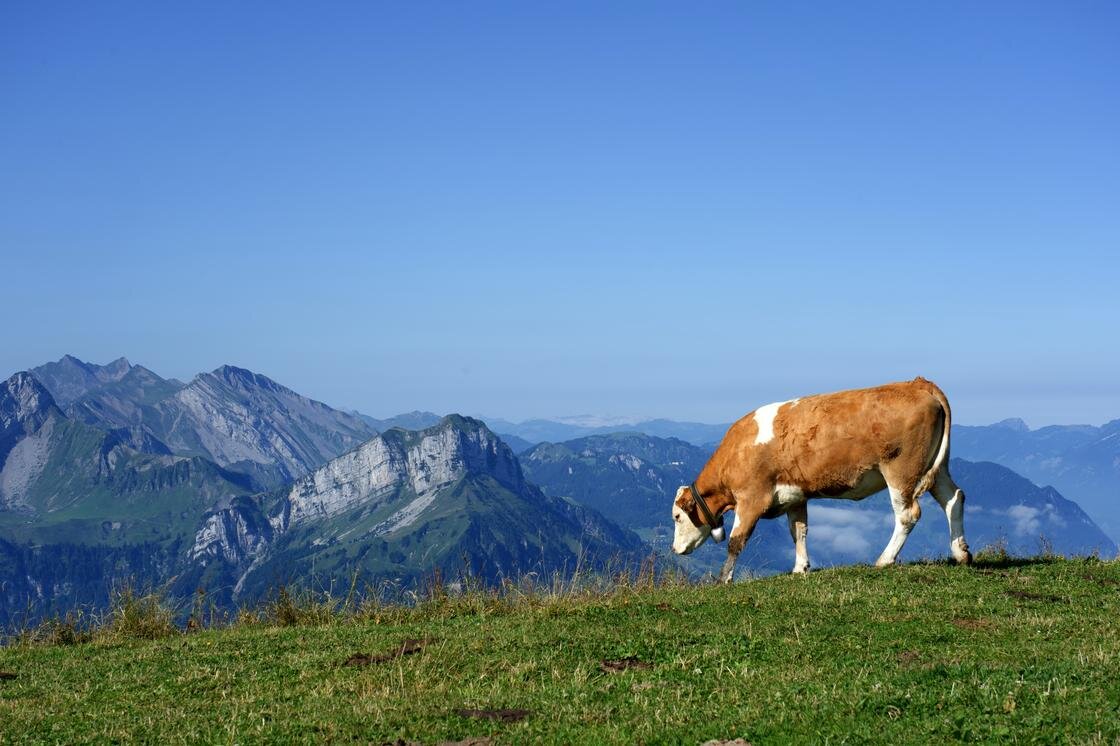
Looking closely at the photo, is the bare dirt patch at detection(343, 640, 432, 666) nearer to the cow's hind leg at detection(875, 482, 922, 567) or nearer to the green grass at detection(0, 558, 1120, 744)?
the green grass at detection(0, 558, 1120, 744)

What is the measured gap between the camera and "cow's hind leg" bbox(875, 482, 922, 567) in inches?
655

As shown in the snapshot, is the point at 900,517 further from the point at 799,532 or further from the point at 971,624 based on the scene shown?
the point at 971,624

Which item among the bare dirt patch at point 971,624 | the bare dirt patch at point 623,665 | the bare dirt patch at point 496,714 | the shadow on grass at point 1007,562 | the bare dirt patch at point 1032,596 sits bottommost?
the shadow on grass at point 1007,562

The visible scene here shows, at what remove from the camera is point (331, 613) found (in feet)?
53.8

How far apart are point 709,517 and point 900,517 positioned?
151 inches

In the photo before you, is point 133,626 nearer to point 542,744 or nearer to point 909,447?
point 542,744

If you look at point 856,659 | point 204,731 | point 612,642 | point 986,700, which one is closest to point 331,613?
point 612,642

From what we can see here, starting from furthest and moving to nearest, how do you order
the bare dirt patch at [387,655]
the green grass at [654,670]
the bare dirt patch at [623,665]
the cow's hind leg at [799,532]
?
1. the cow's hind leg at [799,532]
2. the bare dirt patch at [387,655]
3. the bare dirt patch at [623,665]
4. the green grass at [654,670]

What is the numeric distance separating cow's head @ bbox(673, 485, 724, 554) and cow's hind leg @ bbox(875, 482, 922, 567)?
3626 millimetres

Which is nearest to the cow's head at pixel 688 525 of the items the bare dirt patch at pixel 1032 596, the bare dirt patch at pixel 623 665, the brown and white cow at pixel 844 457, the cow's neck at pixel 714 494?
the cow's neck at pixel 714 494

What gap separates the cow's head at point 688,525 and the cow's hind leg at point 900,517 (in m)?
3.63

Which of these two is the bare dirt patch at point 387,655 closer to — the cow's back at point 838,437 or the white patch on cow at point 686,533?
the cow's back at point 838,437

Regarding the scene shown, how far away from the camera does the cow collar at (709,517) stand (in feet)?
63.8

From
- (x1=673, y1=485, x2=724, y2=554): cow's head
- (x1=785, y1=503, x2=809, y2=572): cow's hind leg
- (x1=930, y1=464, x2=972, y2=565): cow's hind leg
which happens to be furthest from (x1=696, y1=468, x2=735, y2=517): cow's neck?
(x1=930, y1=464, x2=972, y2=565): cow's hind leg
